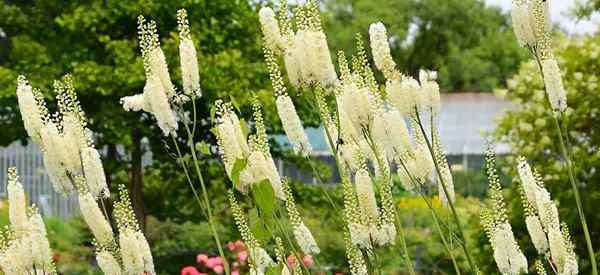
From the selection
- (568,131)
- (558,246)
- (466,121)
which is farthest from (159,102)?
(466,121)

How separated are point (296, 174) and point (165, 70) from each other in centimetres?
1953

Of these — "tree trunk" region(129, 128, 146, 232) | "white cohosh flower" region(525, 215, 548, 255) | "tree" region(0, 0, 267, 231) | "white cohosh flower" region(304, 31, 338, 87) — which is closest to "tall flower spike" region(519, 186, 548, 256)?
"white cohosh flower" region(525, 215, 548, 255)

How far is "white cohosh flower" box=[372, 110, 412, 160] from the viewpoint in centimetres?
240

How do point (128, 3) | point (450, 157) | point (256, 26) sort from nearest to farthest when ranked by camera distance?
point (128, 3)
point (256, 26)
point (450, 157)

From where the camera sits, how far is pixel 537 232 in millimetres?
2484

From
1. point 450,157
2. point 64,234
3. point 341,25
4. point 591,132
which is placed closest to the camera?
point 591,132

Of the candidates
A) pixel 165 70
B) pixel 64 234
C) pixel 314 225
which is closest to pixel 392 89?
pixel 165 70

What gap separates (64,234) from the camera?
1320 cm

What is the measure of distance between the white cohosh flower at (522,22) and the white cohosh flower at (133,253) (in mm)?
971

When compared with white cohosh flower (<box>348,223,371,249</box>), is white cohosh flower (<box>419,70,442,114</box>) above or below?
above

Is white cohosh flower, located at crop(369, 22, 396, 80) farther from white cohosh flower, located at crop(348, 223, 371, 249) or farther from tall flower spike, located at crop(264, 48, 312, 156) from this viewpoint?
white cohosh flower, located at crop(348, 223, 371, 249)

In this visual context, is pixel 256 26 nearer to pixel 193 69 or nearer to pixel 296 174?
pixel 193 69

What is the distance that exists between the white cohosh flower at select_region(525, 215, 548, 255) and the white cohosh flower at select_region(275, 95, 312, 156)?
540 millimetres

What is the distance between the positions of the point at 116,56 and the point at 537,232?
7.74 meters
